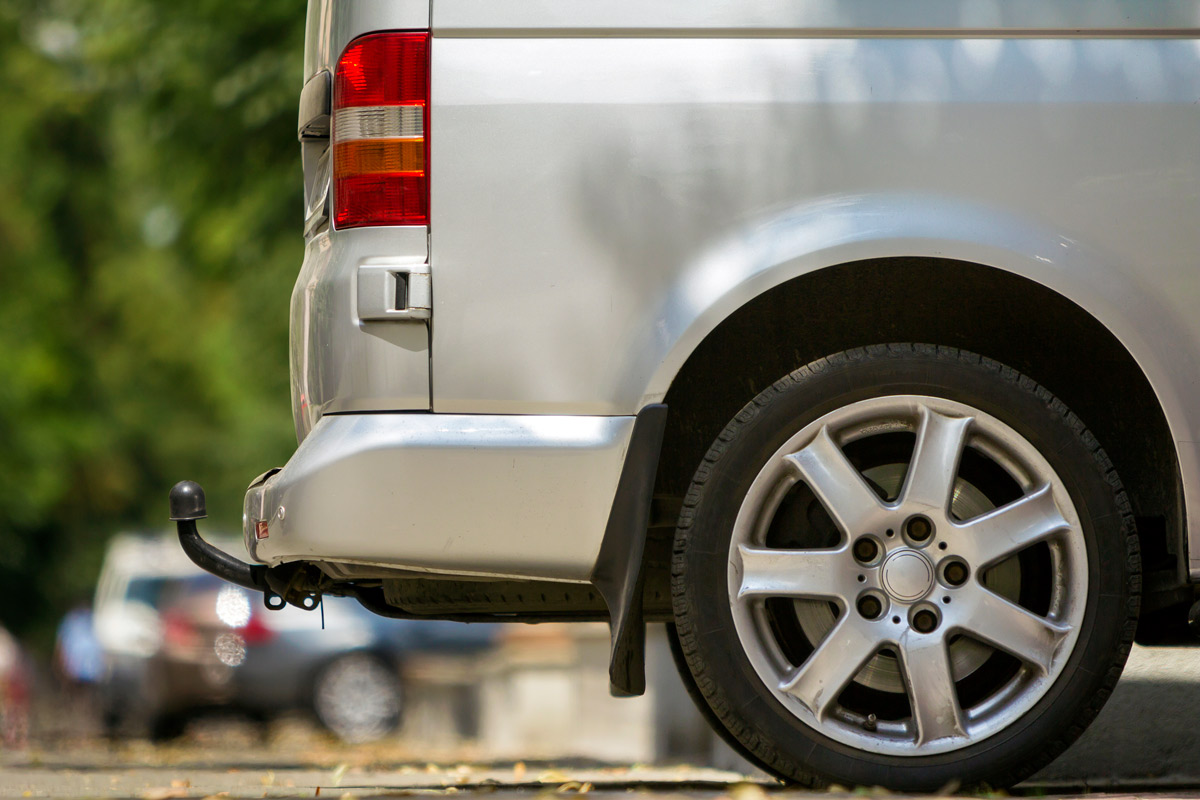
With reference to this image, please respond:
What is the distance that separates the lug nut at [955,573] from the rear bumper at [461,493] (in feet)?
2.44

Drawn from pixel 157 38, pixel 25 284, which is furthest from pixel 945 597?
pixel 25 284

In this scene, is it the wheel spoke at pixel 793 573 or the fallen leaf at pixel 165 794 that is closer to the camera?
the wheel spoke at pixel 793 573

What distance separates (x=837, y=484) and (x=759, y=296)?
Result: 44cm

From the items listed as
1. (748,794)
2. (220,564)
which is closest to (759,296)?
(748,794)

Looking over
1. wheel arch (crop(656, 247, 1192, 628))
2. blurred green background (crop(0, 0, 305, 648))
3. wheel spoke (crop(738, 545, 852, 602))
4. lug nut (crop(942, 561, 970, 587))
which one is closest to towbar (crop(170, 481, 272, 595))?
wheel arch (crop(656, 247, 1192, 628))

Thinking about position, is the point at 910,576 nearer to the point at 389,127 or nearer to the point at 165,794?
the point at 389,127

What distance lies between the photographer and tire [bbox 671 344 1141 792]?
2.99m

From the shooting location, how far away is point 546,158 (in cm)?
299

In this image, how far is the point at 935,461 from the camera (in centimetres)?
303

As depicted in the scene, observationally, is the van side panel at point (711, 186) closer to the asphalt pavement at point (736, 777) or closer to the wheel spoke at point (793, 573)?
the wheel spoke at point (793, 573)

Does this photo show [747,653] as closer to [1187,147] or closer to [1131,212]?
[1131,212]

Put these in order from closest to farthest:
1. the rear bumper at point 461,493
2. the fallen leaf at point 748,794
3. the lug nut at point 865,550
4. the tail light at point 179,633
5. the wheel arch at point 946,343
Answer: the fallen leaf at point 748,794 → the rear bumper at point 461,493 → the lug nut at point 865,550 → the wheel arch at point 946,343 → the tail light at point 179,633

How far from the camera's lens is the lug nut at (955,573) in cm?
302

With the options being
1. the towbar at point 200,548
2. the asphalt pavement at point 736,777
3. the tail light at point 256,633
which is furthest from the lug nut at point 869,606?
the tail light at point 256,633
